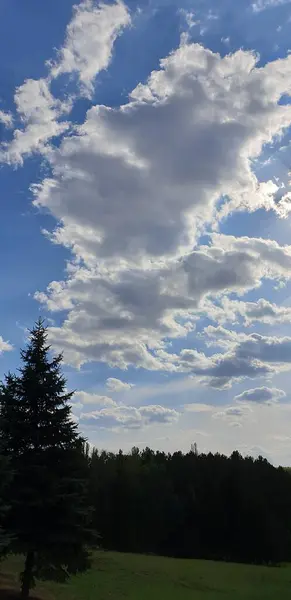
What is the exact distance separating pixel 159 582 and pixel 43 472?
13572mm

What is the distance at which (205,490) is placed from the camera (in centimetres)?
6278

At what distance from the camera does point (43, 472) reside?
61.3 feet

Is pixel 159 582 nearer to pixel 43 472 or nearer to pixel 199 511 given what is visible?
pixel 43 472

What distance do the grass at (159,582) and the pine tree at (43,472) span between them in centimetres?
194

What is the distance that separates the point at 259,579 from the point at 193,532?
2845 cm

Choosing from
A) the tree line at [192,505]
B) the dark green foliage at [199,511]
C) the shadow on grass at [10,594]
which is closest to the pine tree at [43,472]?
the shadow on grass at [10,594]

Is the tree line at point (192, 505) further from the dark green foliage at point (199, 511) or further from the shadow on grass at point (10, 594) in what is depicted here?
the shadow on grass at point (10, 594)

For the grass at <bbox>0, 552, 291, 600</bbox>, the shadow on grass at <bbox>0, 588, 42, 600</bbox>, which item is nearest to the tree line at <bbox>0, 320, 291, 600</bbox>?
the grass at <bbox>0, 552, 291, 600</bbox>

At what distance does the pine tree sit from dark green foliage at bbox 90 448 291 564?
133 ft

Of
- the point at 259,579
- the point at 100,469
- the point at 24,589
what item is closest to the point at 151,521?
the point at 100,469

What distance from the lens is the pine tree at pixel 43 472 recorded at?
59.9 ft

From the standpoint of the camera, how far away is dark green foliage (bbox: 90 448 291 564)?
58.8 metres

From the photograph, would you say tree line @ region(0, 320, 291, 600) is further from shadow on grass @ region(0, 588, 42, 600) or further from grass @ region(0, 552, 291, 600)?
shadow on grass @ region(0, 588, 42, 600)

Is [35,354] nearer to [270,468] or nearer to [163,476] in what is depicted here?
[163,476]
